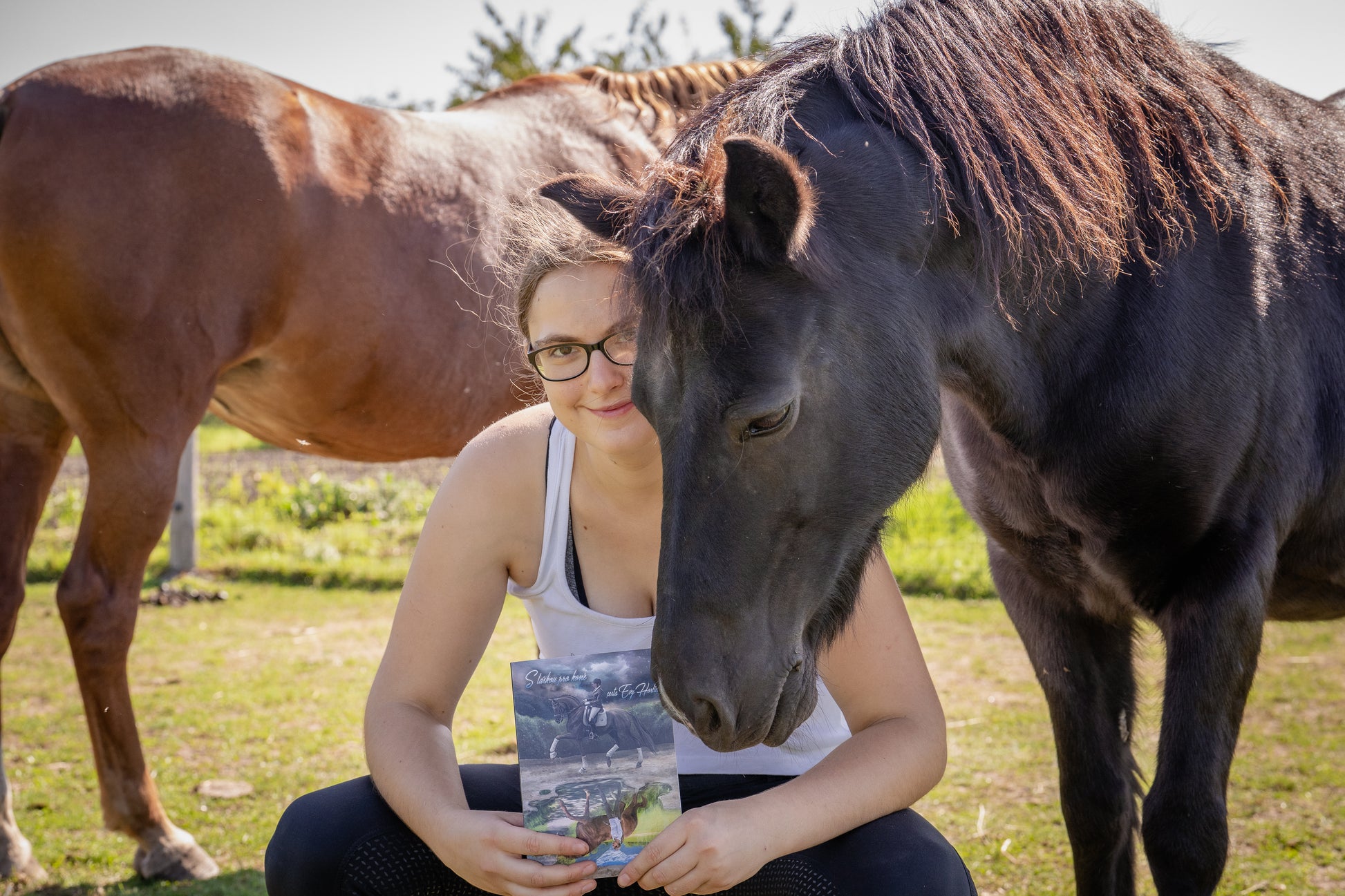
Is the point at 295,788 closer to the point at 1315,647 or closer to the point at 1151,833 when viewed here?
the point at 1151,833

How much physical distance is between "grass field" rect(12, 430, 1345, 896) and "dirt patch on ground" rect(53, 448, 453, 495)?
80.7 inches

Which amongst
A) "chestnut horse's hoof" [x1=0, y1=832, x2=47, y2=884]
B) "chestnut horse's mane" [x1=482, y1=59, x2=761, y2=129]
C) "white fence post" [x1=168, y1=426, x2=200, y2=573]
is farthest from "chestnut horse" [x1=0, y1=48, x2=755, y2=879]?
"white fence post" [x1=168, y1=426, x2=200, y2=573]

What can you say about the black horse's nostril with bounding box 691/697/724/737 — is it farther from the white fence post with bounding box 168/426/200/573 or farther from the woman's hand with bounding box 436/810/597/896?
the white fence post with bounding box 168/426/200/573

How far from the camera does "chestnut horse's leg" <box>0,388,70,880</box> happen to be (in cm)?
338

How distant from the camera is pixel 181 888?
117 inches

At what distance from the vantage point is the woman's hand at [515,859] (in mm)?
1587

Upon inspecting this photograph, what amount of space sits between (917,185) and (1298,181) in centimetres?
101

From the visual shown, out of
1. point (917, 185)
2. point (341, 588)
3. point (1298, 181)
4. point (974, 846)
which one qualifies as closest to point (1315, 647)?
point (974, 846)

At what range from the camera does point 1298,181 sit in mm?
2111

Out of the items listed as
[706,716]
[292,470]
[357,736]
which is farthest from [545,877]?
[292,470]

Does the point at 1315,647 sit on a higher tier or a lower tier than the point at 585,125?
lower

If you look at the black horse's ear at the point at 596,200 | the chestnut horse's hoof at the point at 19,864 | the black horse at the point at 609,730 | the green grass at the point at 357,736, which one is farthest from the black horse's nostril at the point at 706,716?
the chestnut horse's hoof at the point at 19,864

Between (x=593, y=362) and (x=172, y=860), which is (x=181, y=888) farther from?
(x=593, y=362)

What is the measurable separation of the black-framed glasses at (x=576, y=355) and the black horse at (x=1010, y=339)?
0.22m
